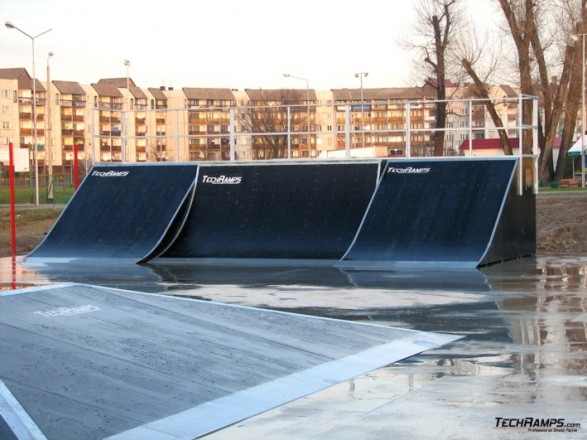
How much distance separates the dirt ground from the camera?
23656mm

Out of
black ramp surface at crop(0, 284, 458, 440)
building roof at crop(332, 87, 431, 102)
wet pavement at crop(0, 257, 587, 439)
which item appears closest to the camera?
wet pavement at crop(0, 257, 587, 439)

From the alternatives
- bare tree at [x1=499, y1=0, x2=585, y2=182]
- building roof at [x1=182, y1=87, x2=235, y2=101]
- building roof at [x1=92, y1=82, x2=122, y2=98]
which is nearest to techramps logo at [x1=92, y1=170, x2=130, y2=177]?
bare tree at [x1=499, y1=0, x2=585, y2=182]

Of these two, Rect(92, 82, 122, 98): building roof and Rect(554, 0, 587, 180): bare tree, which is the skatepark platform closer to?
Rect(554, 0, 587, 180): bare tree

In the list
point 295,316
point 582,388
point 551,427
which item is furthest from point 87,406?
point 295,316

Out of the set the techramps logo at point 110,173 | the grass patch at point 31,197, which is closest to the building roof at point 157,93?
the grass patch at point 31,197

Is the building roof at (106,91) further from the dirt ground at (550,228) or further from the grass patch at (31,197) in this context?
the dirt ground at (550,228)

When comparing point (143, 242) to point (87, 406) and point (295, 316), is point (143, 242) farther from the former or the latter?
point (87, 406)

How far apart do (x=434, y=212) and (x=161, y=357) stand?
38.4 feet

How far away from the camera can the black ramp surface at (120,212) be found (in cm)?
2148

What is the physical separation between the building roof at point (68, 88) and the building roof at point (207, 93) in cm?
1710

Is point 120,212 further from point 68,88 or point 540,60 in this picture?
point 68,88

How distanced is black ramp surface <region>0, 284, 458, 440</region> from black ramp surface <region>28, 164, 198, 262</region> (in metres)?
10.1

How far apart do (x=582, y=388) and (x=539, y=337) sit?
2673 mm

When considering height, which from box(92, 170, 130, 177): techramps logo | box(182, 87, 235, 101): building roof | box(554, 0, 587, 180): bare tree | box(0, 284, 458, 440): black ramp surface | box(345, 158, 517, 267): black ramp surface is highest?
box(182, 87, 235, 101): building roof
